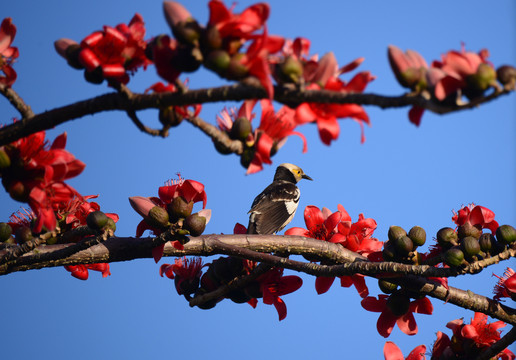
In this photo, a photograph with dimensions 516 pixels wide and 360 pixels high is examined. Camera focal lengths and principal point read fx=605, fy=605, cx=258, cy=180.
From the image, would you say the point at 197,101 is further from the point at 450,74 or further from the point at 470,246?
the point at 470,246

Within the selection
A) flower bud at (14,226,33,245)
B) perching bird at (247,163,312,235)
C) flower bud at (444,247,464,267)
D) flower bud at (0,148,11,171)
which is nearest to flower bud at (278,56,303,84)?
flower bud at (0,148,11,171)

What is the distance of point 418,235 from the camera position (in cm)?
287

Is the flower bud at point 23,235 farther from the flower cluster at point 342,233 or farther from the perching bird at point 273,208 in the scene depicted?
the perching bird at point 273,208

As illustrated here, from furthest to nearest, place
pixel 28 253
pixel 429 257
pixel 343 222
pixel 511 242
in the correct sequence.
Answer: pixel 343 222, pixel 429 257, pixel 511 242, pixel 28 253

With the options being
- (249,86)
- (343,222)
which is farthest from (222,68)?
(343,222)

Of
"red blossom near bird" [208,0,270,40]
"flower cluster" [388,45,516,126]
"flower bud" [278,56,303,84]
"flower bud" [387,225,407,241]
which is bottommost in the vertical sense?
"flower cluster" [388,45,516,126]

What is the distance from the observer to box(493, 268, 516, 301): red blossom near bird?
293 centimetres

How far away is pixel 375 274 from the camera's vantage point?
2.74m

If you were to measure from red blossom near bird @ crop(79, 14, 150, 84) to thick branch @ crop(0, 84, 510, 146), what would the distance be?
11 centimetres

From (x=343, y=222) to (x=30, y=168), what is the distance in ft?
5.81

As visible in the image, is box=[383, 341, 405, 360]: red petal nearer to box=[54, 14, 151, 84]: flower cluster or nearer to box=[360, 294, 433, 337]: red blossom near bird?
box=[360, 294, 433, 337]: red blossom near bird

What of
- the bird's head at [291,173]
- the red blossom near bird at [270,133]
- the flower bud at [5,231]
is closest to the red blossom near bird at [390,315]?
the red blossom near bird at [270,133]

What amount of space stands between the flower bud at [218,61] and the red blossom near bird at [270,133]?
31 centimetres

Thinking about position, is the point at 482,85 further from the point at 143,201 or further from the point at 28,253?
the point at 28,253
